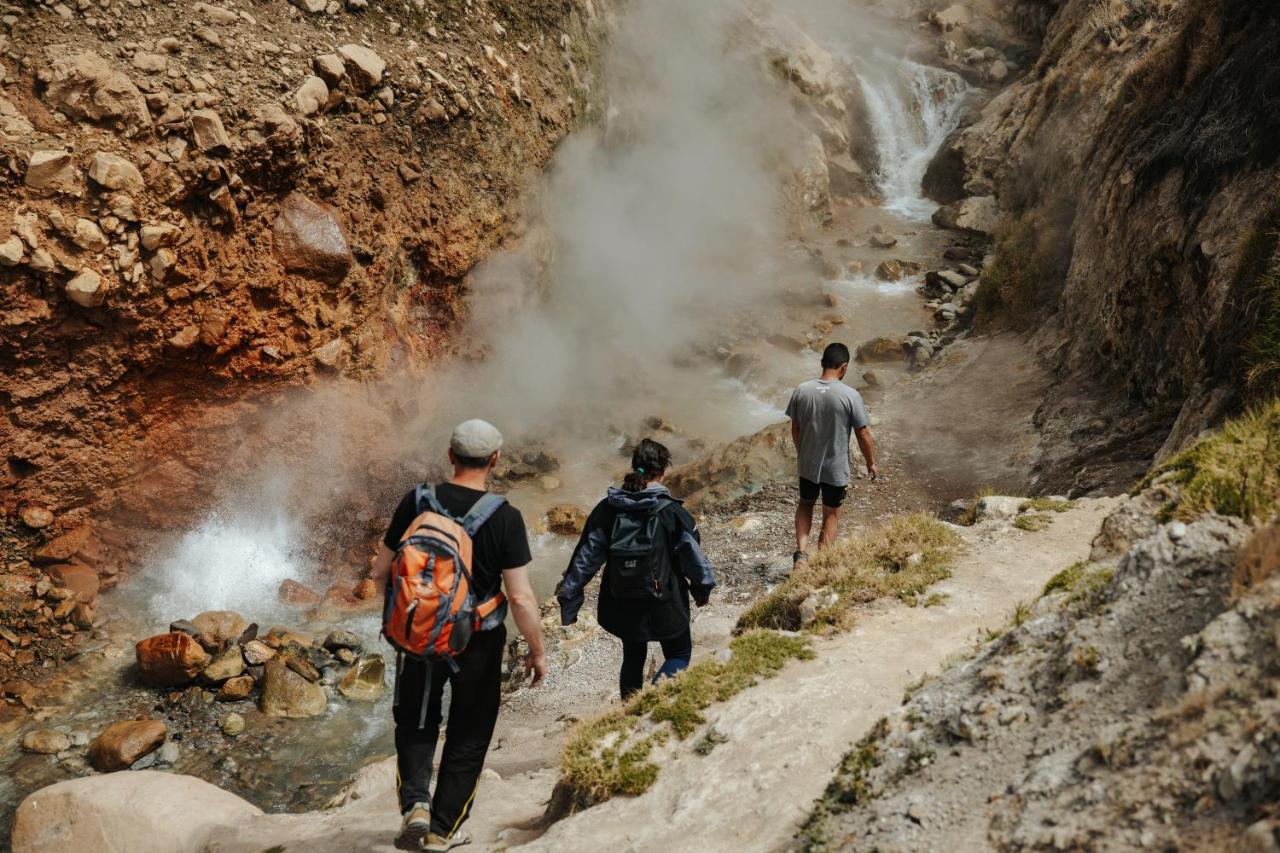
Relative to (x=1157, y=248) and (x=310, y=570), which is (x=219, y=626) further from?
(x=1157, y=248)

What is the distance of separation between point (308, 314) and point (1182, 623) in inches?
414

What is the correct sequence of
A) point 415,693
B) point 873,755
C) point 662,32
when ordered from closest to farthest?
point 873,755
point 415,693
point 662,32

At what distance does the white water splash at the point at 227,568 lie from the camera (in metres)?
10.1

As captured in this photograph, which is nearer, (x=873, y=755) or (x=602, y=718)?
(x=873, y=755)

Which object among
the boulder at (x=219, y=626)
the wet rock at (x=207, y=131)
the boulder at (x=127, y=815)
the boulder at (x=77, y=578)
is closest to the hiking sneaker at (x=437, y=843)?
the boulder at (x=127, y=815)

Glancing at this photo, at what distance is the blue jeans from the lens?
5000 mm

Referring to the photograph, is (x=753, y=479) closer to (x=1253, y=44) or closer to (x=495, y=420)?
(x=495, y=420)

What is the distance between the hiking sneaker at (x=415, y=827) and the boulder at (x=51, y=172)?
8009mm

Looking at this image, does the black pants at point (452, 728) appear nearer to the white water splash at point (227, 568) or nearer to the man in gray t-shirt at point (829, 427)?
the man in gray t-shirt at point (829, 427)

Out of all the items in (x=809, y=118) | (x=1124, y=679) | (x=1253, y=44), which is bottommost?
(x=1124, y=679)

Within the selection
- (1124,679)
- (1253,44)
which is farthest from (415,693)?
(1253,44)

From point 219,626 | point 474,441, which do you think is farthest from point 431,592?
point 219,626

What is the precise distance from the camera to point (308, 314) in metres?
11.1

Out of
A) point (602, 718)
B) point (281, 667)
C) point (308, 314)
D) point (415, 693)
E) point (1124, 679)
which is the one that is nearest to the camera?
point (1124, 679)
